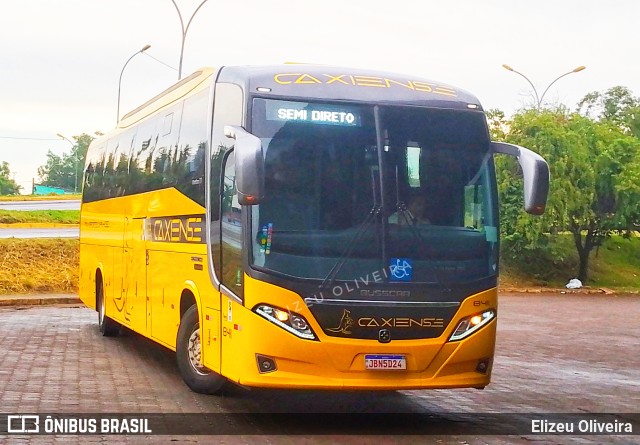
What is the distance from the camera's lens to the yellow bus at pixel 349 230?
8727 millimetres

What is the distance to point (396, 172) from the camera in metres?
9.12

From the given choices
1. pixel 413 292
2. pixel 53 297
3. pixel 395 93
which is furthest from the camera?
pixel 53 297

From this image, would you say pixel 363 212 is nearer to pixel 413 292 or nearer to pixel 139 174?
pixel 413 292

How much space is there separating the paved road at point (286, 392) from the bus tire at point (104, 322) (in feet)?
0.77

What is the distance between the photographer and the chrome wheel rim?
10.8 metres

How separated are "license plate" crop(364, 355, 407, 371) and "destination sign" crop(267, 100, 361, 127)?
210cm

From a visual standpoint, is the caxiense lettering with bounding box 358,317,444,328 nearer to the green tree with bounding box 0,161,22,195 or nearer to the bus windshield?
the bus windshield

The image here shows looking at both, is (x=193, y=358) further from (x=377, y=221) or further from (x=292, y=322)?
(x=377, y=221)

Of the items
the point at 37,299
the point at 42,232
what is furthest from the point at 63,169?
the point at 37,299

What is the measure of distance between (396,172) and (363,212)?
19.8 inches

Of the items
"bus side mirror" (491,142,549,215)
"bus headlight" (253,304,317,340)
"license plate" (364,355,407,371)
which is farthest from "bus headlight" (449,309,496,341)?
"bus headlight" (253,304,317,340)

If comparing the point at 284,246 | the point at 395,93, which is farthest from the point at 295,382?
the point at 395,93

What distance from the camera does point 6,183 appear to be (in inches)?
4358

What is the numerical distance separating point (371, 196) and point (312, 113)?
3.09 feet
